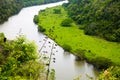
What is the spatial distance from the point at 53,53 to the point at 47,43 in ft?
29.9

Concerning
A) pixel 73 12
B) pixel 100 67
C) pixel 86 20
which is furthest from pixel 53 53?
pixel 73 12

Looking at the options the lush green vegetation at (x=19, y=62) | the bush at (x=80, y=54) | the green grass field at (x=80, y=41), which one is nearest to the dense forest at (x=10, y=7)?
the green grass field at (x=80, y=41)

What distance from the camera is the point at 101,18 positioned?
98.8 meters

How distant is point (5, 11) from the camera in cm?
11919

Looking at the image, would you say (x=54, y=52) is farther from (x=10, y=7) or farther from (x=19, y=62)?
(x=10, y=7)

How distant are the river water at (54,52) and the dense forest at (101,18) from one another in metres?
15.6

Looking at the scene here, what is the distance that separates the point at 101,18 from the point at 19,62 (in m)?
53.8

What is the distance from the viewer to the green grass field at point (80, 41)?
74.3 metres

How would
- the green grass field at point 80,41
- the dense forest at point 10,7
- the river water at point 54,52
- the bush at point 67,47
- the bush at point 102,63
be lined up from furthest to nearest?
the dense forest at point 10,7 → the bush at point 67,47 → the green grass field at point 80,41 → the bush at point 102,63 → the river water at point 54,52

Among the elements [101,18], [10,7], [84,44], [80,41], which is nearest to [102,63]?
[84,44]

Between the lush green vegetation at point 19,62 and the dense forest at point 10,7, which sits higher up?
the dense forest at point 10,7

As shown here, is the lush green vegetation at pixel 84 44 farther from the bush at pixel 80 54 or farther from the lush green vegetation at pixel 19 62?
the lush green vegetation at pixel 19 62

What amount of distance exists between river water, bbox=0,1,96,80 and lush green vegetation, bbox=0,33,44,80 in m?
8.32

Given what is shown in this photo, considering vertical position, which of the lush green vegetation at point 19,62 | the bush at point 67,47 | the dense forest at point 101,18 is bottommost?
the lush green vegetation at point 19,62
